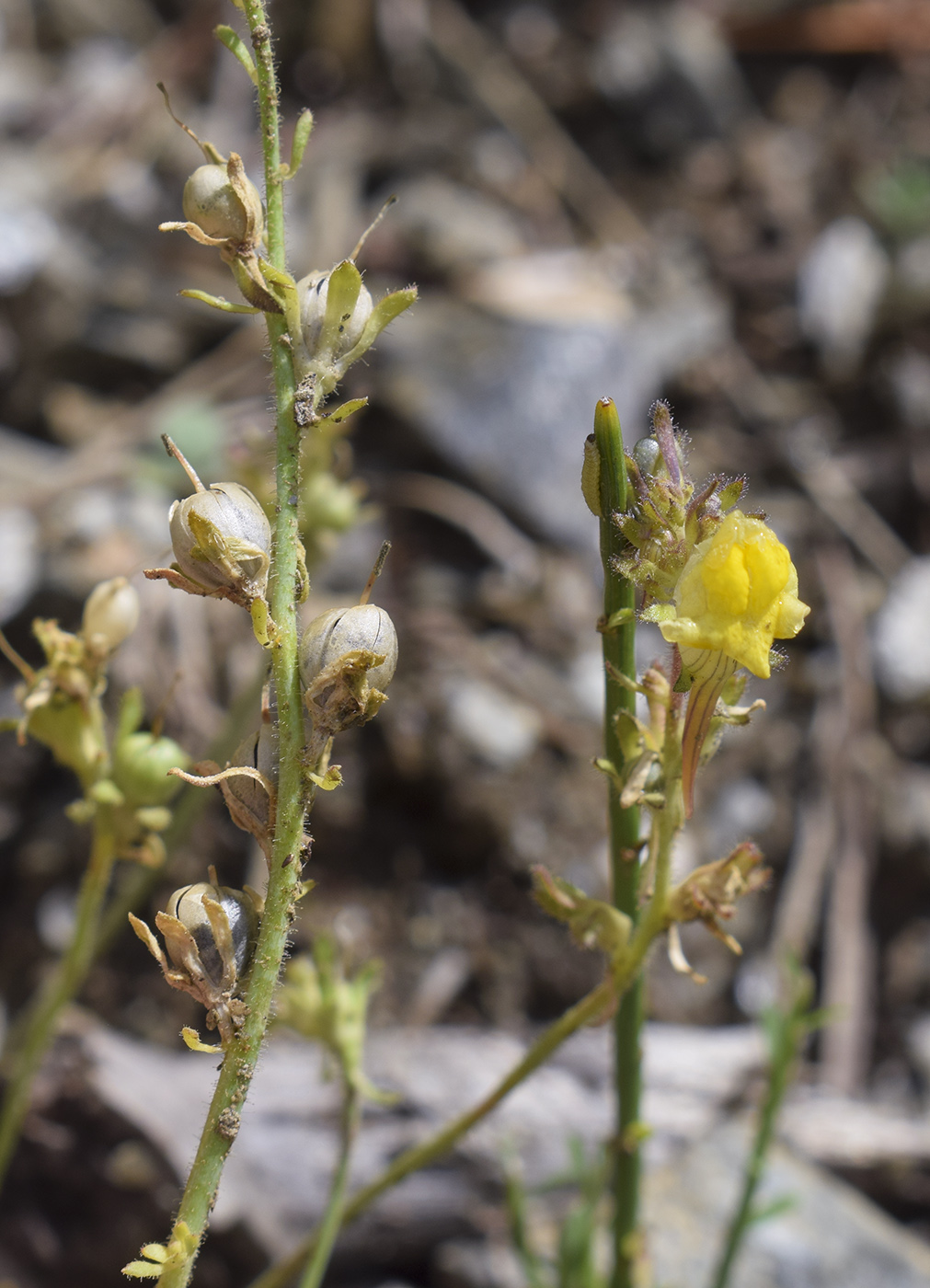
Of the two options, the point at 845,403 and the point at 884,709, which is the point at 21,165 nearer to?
the point at 845,403

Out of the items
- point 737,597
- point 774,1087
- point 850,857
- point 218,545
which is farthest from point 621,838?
point 850,857

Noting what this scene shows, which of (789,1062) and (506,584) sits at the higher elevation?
(506,584)

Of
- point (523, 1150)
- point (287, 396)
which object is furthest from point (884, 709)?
point (287, 396)

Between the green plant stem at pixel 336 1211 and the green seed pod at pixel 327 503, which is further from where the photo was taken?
the green seed pod at pixel 327 503

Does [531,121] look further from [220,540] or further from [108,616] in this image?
[220,540]

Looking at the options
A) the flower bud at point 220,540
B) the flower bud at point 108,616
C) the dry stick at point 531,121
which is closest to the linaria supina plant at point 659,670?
the flower bud at point 220,540

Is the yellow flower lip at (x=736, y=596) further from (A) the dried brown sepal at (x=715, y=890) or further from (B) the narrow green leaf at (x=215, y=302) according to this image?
(B) the narrow green leaf at (x=215, y=302)
